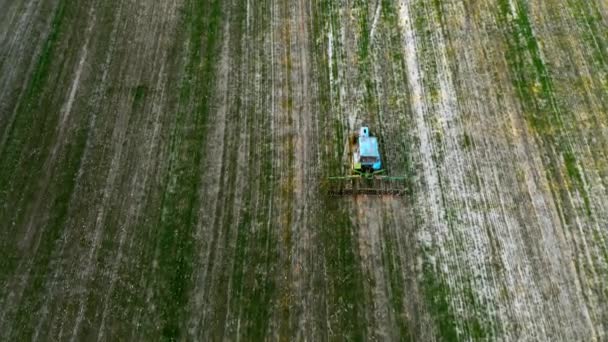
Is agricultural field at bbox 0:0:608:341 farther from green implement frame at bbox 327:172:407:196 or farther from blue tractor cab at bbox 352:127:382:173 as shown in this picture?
blue tractor cab at bbox 352:127:382:173

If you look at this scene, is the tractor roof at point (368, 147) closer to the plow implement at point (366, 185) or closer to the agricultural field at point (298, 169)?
the plow implement at point (366, 185)

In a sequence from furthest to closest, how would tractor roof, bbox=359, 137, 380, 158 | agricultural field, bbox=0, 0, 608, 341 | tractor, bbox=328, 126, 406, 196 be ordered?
1. tractor, bbox=328, 126, 406, 196
2. tractor roof, bbox=359, 137, 380, 158
3. agricultural field, bbox=0, 0, 608, 341

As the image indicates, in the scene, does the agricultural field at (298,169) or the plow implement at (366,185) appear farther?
the plow implement at (366,185)

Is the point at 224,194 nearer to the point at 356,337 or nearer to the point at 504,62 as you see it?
the point at 356,337

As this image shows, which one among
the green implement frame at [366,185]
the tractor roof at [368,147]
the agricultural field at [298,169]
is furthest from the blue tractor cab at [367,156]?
the agricultural field at [298,169]

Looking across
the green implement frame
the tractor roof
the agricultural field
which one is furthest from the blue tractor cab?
the agricultural field

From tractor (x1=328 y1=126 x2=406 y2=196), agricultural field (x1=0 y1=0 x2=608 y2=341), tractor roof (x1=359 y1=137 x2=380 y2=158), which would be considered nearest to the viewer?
agricultural field (x1=0 y1=0 x2=608 y2=341)

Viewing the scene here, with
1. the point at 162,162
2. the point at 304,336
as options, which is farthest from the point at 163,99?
the point at 304,336
